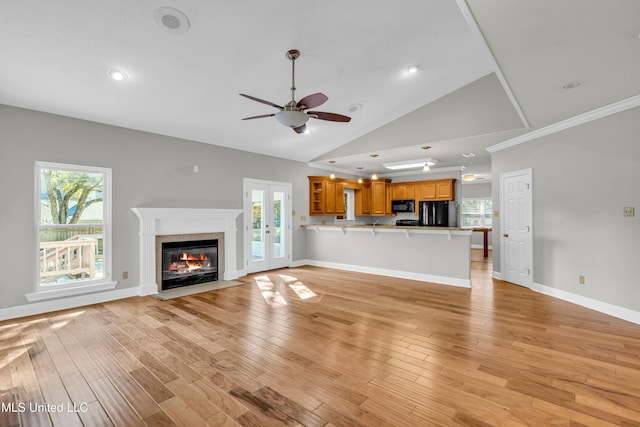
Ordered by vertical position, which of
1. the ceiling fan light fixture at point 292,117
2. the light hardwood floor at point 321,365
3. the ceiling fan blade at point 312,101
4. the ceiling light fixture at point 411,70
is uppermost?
the ceiling light fixture at point 411,70

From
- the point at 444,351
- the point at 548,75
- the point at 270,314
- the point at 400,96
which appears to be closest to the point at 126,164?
the point at 270,314

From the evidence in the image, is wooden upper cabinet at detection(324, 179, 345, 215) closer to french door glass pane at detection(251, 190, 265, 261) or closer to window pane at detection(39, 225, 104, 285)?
french door glass pane at detection(251, 190, 265, 261)

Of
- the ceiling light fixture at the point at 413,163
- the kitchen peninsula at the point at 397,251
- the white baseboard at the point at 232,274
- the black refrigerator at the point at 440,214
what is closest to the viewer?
the kitchen peninsula at the point at 397,251

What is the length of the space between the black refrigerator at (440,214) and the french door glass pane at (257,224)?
3494 mm

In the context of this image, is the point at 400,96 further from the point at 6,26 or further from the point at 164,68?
the point at 6,26

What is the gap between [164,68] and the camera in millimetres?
3523

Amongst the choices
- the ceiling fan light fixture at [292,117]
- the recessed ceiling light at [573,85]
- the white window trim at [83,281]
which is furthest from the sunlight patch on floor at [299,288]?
the recessed ceiling light at [573,85]

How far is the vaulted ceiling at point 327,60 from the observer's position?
101 inches

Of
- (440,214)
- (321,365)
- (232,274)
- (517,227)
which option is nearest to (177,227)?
(232,274)

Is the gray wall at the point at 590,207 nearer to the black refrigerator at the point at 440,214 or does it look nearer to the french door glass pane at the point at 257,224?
the black refrigerator at the point at 440,214

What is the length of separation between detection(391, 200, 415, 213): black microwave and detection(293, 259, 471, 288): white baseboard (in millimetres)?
3186

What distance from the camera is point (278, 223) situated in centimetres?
716

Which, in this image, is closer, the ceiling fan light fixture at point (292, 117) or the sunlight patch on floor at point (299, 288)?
the ceiling fan light fixture at point (292, 117)

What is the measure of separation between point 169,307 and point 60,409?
2268 millimetres
